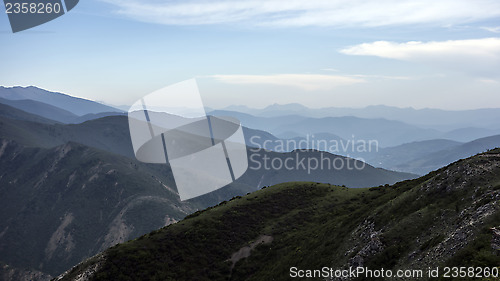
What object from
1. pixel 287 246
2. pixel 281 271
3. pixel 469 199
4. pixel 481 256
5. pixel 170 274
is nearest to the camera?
pixel 481 256

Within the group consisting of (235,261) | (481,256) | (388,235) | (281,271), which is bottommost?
(235,261)

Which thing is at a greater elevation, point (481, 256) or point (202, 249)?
point (481, 256)

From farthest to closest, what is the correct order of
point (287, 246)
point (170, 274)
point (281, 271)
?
1. point (287, 246)
2. point (170, 274)
3. point (281, 271)

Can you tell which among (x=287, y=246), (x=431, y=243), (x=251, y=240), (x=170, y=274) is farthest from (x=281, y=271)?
(x=431, y=243)

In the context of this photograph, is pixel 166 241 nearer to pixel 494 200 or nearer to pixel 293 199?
pixel 293 199

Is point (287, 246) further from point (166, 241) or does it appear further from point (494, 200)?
point (494, 200)

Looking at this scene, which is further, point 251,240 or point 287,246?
point 251,240
